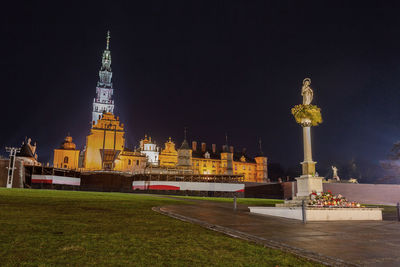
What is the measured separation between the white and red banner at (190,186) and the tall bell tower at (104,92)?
321 feet

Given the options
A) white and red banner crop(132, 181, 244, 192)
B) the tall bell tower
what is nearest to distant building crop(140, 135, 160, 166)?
white and red banner crop(132, 181, 244, 192)

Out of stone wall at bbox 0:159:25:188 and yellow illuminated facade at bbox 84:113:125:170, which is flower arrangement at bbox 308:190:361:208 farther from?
yellow illuminated facade at bbox 84:113:125:170

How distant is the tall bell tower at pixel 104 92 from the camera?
15800cm

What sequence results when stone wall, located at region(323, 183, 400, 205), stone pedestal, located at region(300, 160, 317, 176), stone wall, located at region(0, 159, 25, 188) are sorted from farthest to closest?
stone wall, located at region(0, 159, 25, 188) < stone wall, located at region(323, 183, 400, 205) < stone pedestal, located at region(300, 160, 317, 176)

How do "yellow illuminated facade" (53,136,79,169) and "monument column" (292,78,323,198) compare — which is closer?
"monument column" (292,78,323,198)

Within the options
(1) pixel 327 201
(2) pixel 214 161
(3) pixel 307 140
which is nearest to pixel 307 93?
(3) pixel 307 140

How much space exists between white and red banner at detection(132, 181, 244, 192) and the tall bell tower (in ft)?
321

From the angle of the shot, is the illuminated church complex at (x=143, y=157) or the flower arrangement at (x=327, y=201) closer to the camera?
the flower arrangement at (x=327, y=201)

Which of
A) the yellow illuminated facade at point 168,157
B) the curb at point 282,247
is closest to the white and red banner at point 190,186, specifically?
the yellow illuminated facade at point 168,157

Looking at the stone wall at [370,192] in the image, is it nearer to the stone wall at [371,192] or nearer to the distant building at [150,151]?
the stone wall at [371,192]

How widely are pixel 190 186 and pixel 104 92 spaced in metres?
115

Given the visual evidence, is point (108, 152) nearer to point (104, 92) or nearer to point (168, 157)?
point (168, 157)

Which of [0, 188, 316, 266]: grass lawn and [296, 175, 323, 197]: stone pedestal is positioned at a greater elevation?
[296, 175, 323, 197]: stone pedestal

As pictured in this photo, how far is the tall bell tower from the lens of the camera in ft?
518
